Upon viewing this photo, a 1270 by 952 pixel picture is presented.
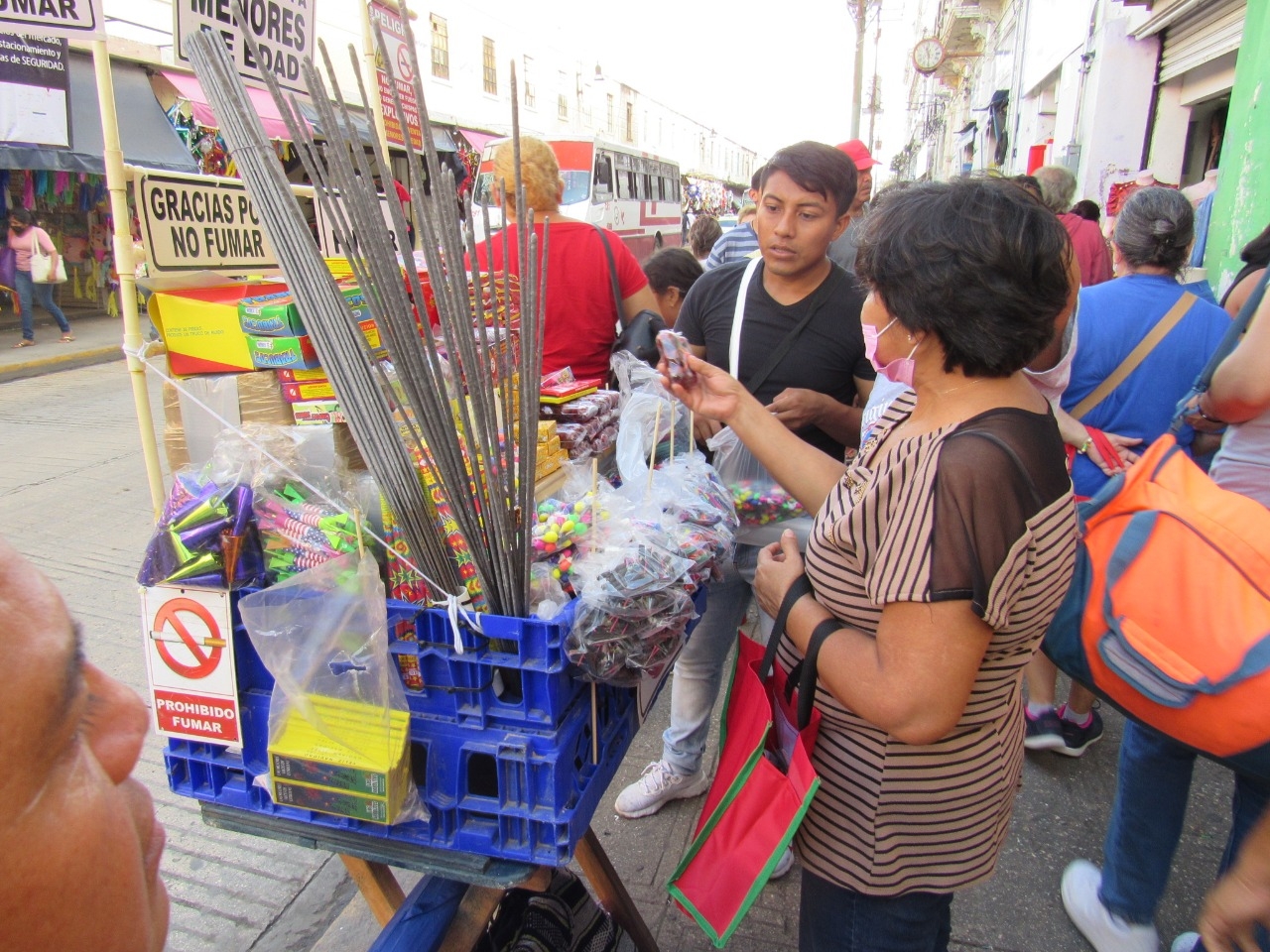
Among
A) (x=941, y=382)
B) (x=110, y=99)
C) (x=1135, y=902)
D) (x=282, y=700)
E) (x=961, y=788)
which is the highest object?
(x=110, y=99)

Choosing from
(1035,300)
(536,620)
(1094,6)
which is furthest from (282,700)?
(1094,6)

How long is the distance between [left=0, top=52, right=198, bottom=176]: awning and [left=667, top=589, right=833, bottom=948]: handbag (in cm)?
1228

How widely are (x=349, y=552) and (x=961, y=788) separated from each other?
110 centimetres

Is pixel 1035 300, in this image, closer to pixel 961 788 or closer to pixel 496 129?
pixel 961 788

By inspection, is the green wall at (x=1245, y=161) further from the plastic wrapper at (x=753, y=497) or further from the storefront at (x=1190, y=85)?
the plastic wrapper at (x=753, y=497)

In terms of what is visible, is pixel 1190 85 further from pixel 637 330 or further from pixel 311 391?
pixel 311 391

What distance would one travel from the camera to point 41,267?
11.2m

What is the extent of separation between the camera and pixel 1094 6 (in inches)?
351

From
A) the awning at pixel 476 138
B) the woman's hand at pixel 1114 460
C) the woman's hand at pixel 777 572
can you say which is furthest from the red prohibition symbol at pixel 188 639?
the awning at pixel 476 138

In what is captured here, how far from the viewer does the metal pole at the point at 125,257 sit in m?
1.82

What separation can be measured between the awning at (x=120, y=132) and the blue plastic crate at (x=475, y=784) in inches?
467

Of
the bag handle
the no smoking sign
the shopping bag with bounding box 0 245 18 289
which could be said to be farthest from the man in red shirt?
A: the shopping bag with bounding box 0 245 18 289

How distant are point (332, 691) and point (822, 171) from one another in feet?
6.26

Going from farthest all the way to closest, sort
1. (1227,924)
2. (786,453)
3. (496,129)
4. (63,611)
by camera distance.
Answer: (496,129)
(786,453)
(1227,924)
(63,611)
